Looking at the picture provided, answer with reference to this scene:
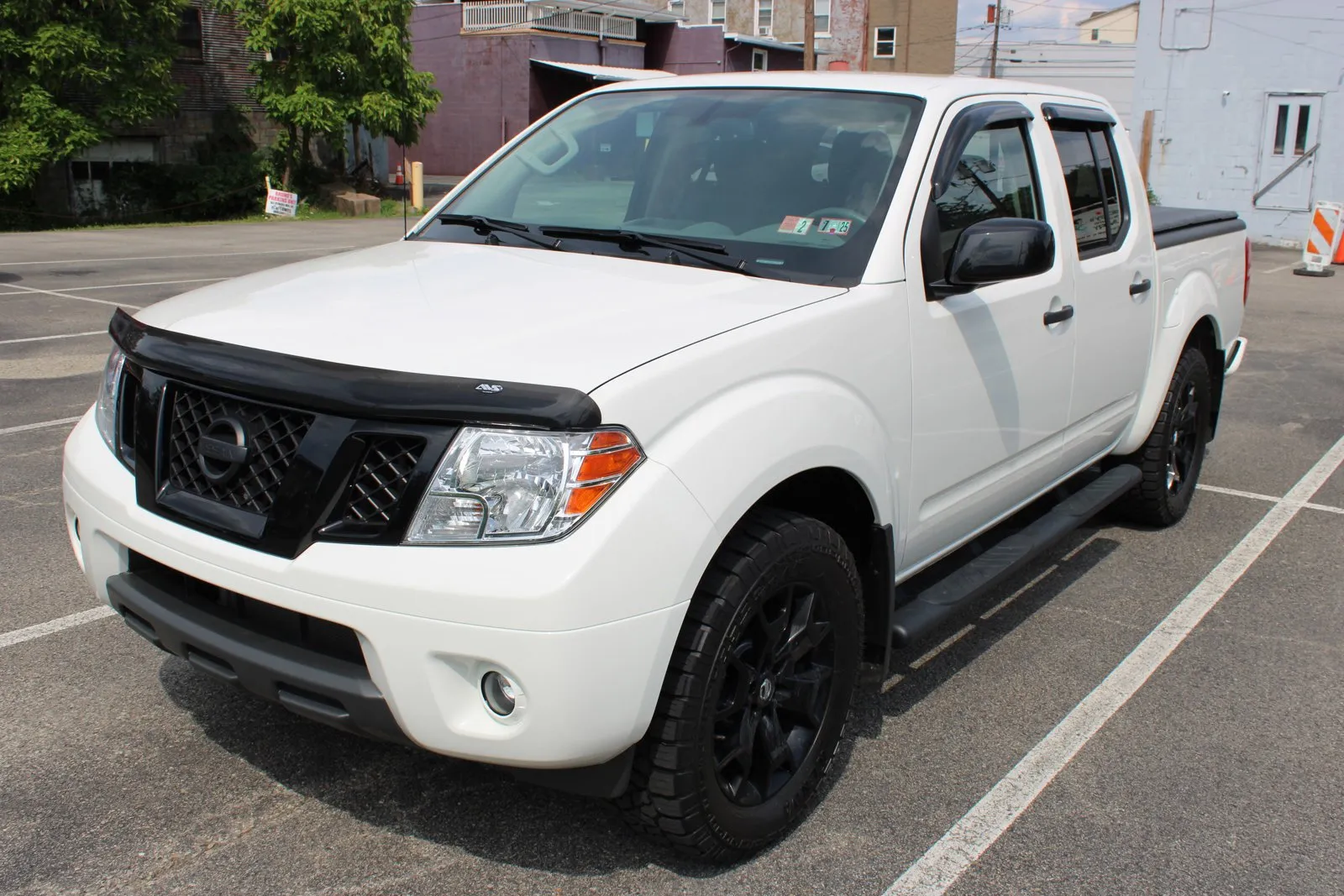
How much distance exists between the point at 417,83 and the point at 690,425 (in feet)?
99.7

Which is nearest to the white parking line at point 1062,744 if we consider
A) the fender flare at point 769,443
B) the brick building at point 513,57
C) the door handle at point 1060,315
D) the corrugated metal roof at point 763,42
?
the fender flare at point 769,443

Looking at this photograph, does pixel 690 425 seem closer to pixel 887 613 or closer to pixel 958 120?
pixel 887 613

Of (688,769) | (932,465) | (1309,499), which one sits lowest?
(1309,499)

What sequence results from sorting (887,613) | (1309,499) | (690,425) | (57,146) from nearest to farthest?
(690,425), (887,613), (1309,499), (57,146)

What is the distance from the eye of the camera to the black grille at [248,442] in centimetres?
260

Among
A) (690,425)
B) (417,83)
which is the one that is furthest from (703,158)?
(417,83)

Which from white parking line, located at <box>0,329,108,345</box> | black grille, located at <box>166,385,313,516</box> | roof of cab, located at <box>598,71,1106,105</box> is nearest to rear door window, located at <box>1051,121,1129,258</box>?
roof of cab, located at <box>598,71,1106,105</box>

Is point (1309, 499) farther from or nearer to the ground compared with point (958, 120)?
nearer to the ground

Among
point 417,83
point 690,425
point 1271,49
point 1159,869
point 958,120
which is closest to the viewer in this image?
point 690,425

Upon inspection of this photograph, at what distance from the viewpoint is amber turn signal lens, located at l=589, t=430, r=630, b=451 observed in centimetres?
244

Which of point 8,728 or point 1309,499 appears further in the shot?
point 1309,499

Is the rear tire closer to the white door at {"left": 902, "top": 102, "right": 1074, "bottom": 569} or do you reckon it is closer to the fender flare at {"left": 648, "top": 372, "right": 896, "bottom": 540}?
the white door at {"left": 902, "top": 102, "right": 1074, "bottom": 569}

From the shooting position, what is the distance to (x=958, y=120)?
374 centimetres

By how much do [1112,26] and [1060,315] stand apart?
86.1 m
